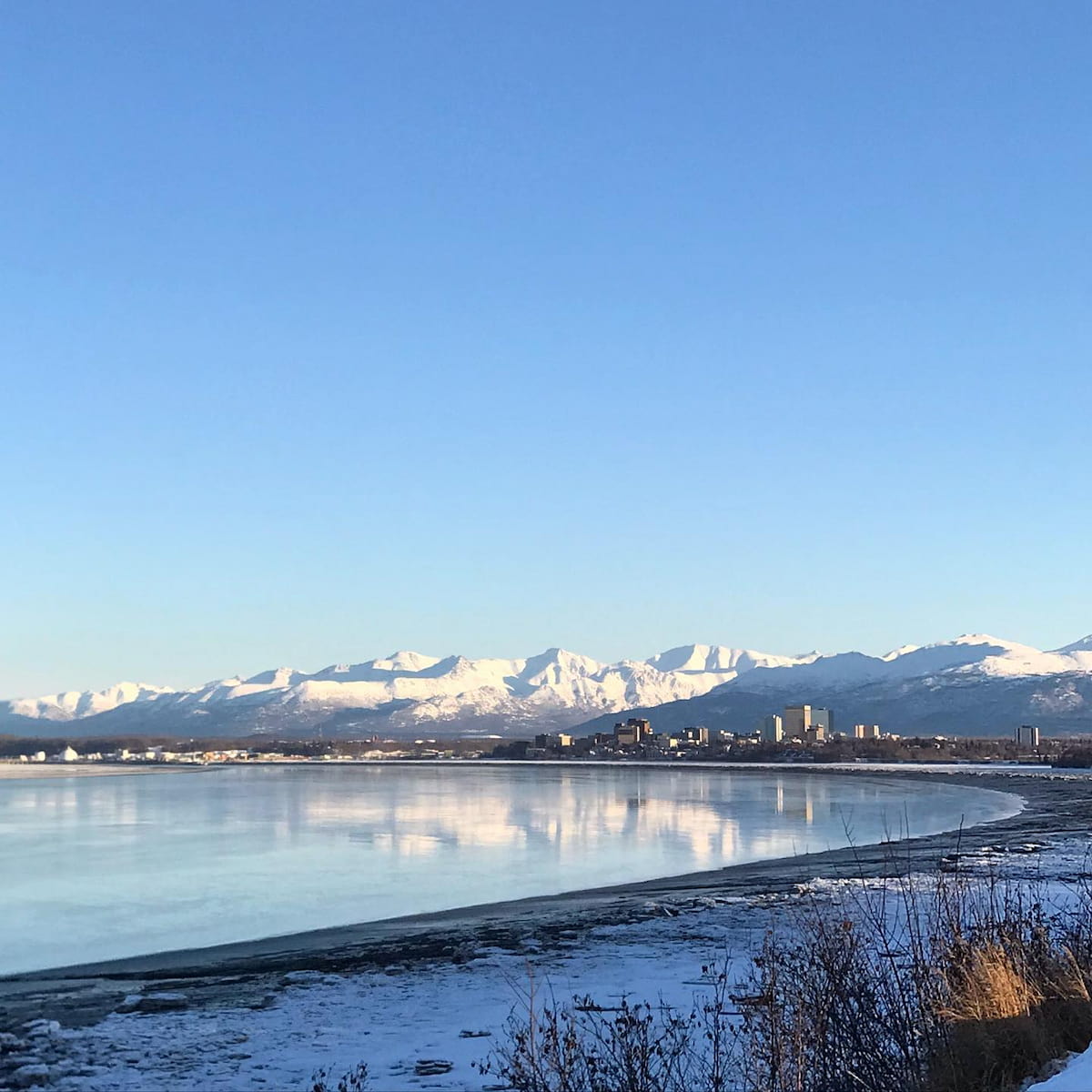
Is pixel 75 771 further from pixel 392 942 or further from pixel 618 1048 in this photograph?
pixel 618 1048

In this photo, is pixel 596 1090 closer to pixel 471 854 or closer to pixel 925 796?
pixel 471 854

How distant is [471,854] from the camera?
29578mm

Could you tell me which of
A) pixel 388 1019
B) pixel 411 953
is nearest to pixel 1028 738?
pixel 411 953

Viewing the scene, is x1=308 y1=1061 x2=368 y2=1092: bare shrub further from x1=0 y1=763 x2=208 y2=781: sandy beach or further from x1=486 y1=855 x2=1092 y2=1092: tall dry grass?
x1=0 y1=763 x2=208 y2=781: sandy beach

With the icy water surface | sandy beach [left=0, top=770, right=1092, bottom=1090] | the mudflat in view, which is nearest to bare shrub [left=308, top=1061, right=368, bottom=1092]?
sandy beach [left=0, top=770, right=1092, bottom=1090]

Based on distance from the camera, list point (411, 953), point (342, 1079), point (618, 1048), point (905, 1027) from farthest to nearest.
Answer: point (411, 953)
point (618, 1048)
point (342, 1079)
point (905, 1027)

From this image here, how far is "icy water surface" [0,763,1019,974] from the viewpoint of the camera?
19344 millimetres

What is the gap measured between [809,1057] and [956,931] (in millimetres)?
1481

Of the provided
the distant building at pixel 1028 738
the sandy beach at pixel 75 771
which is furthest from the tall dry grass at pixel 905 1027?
the distant building at pixel 1028 738

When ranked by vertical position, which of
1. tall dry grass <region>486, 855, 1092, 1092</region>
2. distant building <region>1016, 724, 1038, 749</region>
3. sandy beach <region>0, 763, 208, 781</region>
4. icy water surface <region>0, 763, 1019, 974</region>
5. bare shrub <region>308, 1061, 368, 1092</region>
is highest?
tall dry grass <region>486, 855, 1092, 1092</region>

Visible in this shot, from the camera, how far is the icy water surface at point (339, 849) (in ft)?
63.5

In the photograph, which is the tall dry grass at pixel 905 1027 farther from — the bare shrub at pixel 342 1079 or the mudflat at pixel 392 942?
the bare shrub at pixel 342 1079

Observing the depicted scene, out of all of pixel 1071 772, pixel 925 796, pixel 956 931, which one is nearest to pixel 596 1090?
pixel 956 931

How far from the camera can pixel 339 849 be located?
30.8 meters
